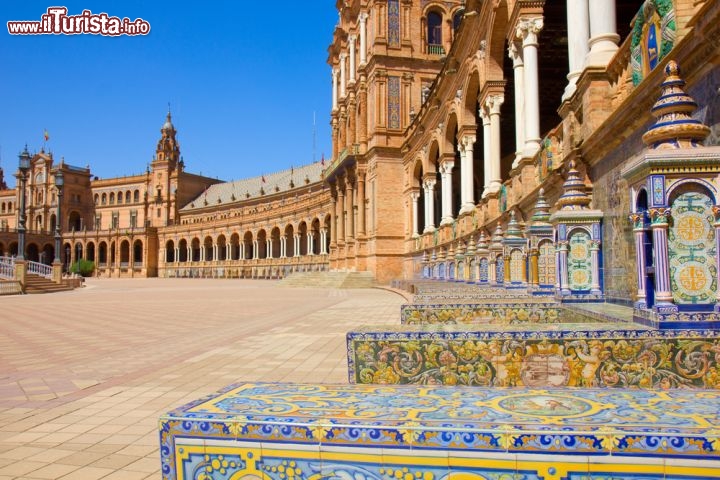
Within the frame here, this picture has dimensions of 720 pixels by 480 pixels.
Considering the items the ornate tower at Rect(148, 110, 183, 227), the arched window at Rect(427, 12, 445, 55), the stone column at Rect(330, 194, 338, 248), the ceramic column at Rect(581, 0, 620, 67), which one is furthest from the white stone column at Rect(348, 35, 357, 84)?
the ornate tower at Rect(148, 110, 183, 227)

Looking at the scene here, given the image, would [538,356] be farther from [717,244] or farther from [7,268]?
[7,268]

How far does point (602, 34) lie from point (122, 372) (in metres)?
7.61

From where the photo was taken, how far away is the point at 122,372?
6.59m

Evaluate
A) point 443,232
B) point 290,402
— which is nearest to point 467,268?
point 443,232

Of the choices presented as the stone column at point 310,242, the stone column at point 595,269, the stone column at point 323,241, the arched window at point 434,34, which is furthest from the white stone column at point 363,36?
the stone column at point 595,269

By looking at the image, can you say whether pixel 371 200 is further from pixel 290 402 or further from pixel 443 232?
pixel 290 402

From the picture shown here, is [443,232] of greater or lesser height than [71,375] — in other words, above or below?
above

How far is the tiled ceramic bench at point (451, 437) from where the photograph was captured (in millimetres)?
1668

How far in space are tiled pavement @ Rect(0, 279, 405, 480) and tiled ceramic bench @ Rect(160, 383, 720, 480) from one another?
1.63 metres

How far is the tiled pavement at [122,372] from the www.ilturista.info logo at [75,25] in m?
11.9

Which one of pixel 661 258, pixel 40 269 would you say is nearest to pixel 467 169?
pixel 661 258

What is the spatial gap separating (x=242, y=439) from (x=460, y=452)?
75cm

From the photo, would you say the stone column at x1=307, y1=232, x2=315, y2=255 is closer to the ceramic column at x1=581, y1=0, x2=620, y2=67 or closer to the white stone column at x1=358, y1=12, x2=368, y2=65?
the white stone column at x1=358, y1=12, x2=368, y2=65

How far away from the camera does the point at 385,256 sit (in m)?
32.9
